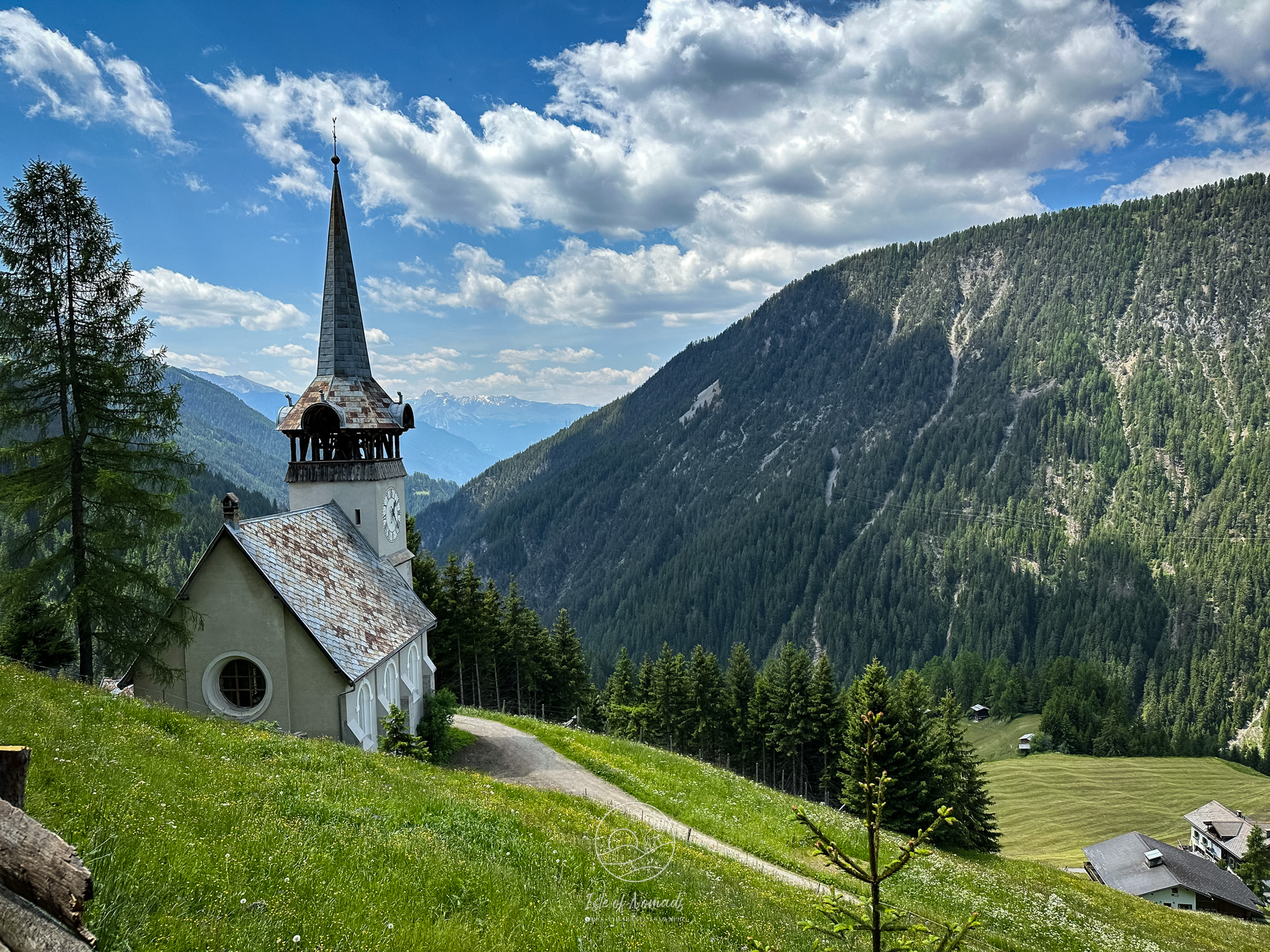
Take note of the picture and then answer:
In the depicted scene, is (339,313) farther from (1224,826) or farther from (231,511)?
(1224,826)

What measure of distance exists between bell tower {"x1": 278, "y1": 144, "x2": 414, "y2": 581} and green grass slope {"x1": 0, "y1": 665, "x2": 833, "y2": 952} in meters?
16.1

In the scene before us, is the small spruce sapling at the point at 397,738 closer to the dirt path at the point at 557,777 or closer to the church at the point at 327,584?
the church at the point at 327,584

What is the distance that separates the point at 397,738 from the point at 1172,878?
63.3 meters

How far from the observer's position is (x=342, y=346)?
32.0 metres

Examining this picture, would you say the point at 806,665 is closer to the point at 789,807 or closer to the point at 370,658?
the point at 789,807

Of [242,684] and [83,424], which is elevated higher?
[83,424]

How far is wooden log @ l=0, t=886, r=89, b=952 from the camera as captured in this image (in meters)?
3.70

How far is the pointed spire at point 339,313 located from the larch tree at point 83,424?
37.7ft

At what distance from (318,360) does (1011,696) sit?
131088 millimetres

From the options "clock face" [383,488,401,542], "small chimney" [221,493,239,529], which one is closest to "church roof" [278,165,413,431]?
"clock face" [383,488,401,542]

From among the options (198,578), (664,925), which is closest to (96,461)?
(198,578)

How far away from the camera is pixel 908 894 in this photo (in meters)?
20.1

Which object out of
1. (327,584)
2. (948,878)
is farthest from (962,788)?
(327,584)

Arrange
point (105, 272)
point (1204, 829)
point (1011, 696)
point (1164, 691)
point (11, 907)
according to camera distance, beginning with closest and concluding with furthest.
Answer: point (11, 907) < point (105, 272) < point (1204, 829) < point (1011, 696) < point (1164, 691)
